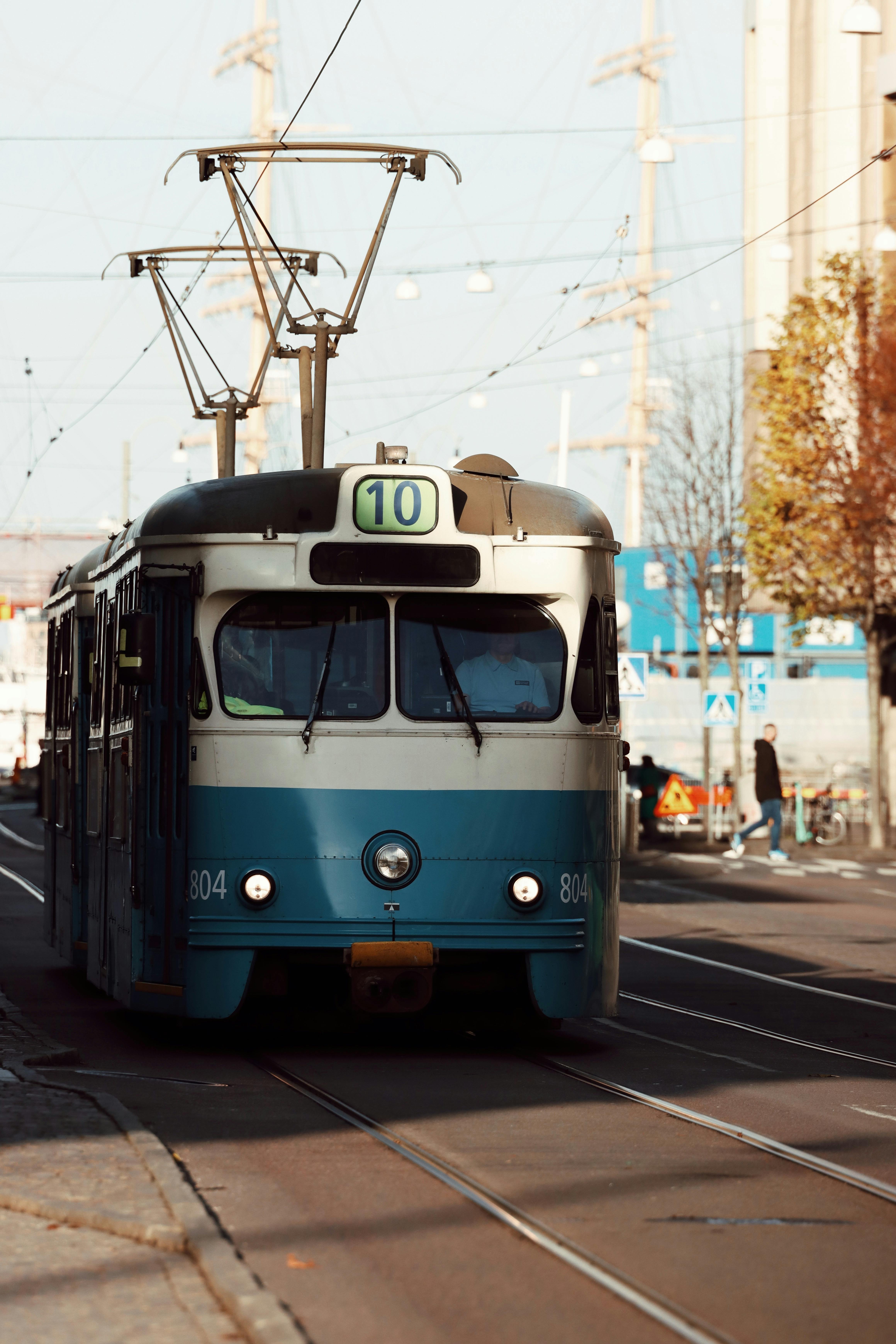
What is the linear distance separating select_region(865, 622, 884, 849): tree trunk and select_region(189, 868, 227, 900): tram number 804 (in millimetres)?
22762

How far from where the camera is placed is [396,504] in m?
10.6

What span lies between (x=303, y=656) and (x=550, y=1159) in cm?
346

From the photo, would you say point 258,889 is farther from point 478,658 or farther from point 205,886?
point 478,658

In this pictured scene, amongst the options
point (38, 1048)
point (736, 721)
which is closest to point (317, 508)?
point (38, 1048)

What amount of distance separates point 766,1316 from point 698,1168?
83.8 inches

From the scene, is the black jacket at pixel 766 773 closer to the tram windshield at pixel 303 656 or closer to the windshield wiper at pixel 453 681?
the windshield wiper at pixel 453 681

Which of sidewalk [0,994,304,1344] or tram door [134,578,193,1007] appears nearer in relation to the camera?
sidewalk [0,994,304,1344]

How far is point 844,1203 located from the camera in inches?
276

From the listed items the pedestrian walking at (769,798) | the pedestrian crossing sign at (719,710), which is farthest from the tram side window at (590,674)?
the pedestrian crossing sign at (719,710)

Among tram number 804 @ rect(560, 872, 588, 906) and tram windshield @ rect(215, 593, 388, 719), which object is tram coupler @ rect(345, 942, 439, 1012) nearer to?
tram number 804 @ rect(560, 872, 588, 906)

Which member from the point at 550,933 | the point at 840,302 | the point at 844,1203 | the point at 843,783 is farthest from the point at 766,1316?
the point at 843,783

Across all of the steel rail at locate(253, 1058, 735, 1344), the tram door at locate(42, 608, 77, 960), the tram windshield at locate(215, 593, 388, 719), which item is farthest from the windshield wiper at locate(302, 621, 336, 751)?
the tram door at locate(42, 608, 77, 960)

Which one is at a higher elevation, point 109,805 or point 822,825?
point 109,805

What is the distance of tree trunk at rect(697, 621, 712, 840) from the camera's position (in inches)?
1328
